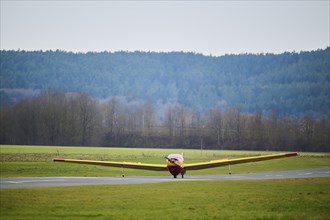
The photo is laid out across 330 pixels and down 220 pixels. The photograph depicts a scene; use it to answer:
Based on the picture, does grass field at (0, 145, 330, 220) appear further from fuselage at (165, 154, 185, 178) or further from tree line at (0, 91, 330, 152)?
tree line at (0, 91, 330, 152)

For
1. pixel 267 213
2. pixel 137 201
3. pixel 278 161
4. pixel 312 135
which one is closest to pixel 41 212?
pixel 137 201

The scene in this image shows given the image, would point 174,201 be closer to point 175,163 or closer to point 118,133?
point 175,163

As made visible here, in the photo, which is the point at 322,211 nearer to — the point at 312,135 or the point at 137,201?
the point at 137,201

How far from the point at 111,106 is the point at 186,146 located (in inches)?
2151

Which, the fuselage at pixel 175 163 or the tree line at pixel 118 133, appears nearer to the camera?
the fuselage at pixel 175 163

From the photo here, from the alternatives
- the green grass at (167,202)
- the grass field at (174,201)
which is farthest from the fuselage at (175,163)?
the green grass at (167,202)

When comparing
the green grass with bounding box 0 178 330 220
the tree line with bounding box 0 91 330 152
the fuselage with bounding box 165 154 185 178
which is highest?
the tree line with bounding box 0 91 330 152

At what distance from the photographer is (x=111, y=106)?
16938 centimetres

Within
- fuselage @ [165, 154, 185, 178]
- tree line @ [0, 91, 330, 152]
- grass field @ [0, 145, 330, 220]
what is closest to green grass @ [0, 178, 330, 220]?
grass field @ [0, 145, 330, 220]

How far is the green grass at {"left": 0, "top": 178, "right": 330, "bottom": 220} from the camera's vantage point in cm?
2359

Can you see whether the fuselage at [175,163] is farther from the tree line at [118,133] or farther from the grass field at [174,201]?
the tree line at [118,133]

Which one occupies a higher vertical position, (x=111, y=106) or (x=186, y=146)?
(x=111, y=106)

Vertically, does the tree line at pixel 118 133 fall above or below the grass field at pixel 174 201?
above

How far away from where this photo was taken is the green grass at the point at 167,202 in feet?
77.4
